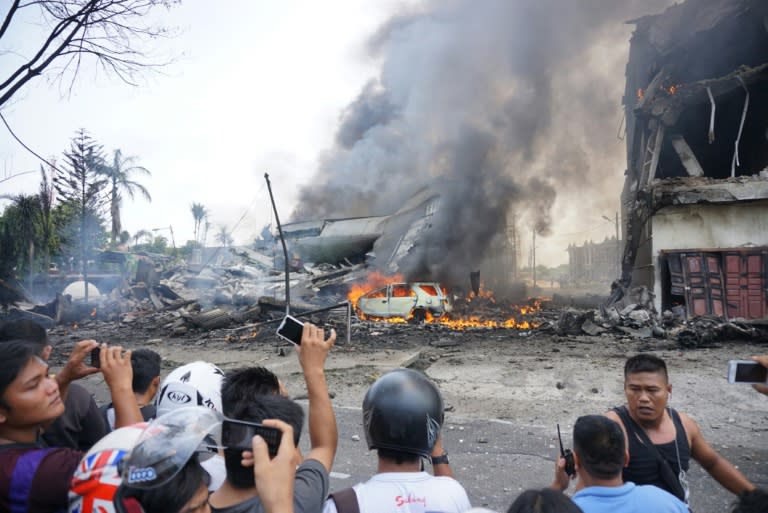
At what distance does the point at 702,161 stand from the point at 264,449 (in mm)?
23169

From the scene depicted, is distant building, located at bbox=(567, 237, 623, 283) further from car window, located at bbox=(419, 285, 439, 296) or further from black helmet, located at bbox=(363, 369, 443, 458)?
black helmet, located at bbox=(363, 369, 443, 458)

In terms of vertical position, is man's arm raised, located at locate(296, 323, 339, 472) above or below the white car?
above

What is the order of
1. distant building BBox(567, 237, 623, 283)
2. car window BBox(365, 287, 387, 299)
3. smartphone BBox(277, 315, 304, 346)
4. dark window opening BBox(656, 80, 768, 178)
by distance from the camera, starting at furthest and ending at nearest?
distant building BBox(567, 237, 623, 283), car window BBox(365, 287, 387, 299), dark window opening BBox(656, 80, 768, 178), smartphone BBox(277, 315, 304, 346)

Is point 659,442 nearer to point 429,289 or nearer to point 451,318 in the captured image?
point 429,289

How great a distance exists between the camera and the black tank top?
232 centimetres

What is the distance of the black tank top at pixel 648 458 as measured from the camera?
91.4 inches

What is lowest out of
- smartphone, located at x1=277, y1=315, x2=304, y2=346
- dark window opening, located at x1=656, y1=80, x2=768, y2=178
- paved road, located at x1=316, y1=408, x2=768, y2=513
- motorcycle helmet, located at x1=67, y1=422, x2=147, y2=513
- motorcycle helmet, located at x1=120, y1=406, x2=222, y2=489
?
paved road, located at x1=316, y1=408, x2=768, y2=513

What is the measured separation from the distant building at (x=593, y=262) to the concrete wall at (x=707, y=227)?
119ft

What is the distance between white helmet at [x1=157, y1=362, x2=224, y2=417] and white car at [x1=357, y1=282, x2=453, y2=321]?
13.8 metres

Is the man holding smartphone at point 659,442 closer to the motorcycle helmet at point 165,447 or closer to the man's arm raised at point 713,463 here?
the man's arm raised at point 713,463

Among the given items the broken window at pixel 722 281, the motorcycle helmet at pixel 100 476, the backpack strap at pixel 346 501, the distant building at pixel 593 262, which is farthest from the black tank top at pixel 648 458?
the distant building at pixel 593 262

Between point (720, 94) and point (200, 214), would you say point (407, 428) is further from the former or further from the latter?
point (200, 214)

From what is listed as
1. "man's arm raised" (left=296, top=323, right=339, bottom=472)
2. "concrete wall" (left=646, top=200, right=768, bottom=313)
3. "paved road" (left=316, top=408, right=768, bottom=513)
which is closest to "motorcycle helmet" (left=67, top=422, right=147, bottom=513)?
"man's arm raised" (left=296, top=323, right=339, bottom=472)

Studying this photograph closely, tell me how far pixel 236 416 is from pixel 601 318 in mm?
13365
